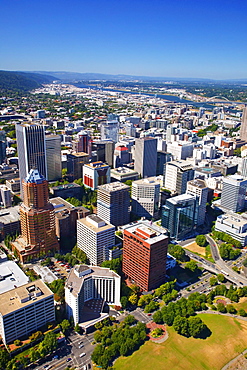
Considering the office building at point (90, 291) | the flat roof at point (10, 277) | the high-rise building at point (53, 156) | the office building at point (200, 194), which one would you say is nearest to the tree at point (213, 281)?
the office building at point (90, 291)

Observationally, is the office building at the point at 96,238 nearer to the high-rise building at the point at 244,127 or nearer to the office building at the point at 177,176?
the office building at the point at 177,176

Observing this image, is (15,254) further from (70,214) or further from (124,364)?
(124,364)

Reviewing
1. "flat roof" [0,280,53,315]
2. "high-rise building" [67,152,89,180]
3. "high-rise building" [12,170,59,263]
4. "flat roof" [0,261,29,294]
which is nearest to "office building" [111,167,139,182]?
"high-rise building" [67,152,89,180]

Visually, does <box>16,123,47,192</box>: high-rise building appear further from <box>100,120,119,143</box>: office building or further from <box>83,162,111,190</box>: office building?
<box>100,120,119,143</box>: office building

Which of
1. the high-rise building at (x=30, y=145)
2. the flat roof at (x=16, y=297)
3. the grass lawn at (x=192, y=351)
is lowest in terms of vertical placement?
the grass lawn at (x=192, y=351)

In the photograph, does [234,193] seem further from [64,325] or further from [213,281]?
[64,325]

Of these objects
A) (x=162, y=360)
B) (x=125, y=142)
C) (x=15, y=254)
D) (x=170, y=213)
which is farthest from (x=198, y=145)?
(x=162, y=360)
